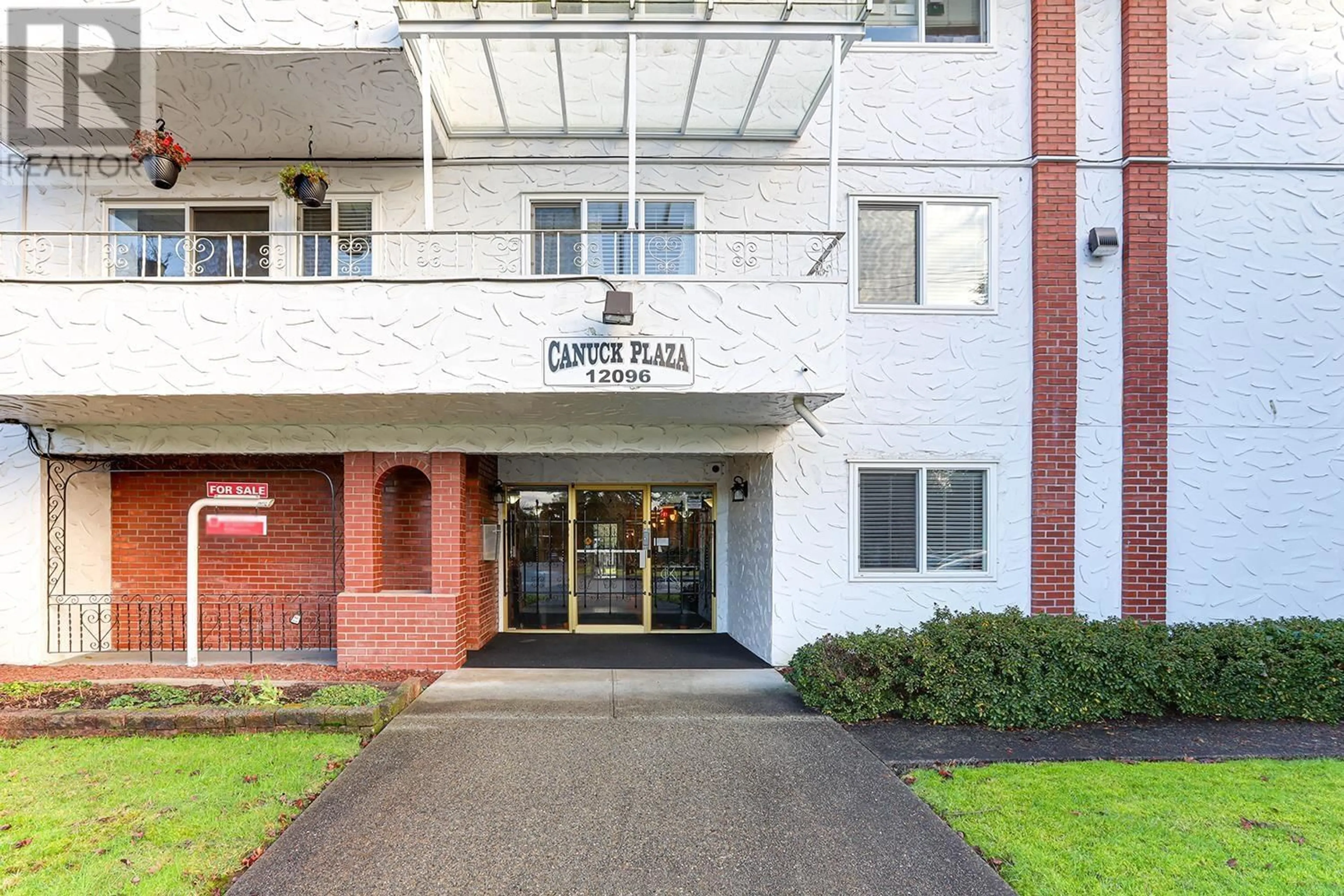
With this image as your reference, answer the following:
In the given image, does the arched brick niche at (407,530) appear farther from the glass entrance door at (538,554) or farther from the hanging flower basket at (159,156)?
the hanging flower basket at (159,156)

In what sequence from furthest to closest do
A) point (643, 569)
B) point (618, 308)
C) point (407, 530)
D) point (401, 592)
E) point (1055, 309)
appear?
point (643, 569)
point (407, 530)
point (401, 592)
point (1055, 309)
point (618, 308)

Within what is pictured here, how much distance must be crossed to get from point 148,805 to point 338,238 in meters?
6.15

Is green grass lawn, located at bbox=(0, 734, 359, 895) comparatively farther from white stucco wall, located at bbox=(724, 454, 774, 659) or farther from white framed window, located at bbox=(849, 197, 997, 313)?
white framed window, located at bbox=(849, 197, 997, 313)

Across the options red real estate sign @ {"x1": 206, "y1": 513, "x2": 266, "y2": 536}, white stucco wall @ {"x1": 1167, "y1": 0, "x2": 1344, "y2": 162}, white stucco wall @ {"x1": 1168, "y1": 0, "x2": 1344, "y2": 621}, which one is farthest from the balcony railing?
white stucco wall @ {"x1": 1167, "y1": 0, "x2": 1344, "y2": 162}

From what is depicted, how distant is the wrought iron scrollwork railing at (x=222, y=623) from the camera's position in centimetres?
899

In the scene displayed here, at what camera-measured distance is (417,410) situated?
24.1ft

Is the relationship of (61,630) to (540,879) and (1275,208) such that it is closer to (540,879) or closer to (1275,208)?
(540,879)

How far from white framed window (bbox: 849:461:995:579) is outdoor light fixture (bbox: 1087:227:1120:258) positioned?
2.87 metres

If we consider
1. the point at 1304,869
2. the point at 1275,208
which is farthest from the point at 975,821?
the point at 1275,208

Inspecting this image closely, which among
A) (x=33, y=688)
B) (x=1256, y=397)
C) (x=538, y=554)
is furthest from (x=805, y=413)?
(x=33, y=688)

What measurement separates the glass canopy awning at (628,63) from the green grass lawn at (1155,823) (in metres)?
6.52

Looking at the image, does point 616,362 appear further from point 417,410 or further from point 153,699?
point 153,699

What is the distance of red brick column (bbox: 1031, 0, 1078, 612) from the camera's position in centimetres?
823

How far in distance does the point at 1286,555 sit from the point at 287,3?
1260cm
